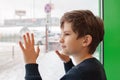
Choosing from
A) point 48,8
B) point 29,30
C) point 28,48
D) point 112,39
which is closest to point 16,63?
point 29,30

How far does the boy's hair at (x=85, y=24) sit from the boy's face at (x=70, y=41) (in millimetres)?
18

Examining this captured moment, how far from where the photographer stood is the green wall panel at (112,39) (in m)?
2.12

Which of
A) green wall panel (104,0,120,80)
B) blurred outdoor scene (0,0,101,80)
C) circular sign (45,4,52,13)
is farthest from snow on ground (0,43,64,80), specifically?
green wall panel (104,0,120,80)

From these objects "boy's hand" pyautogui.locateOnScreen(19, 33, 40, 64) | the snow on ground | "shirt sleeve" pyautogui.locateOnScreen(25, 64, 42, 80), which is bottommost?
the snow on ground

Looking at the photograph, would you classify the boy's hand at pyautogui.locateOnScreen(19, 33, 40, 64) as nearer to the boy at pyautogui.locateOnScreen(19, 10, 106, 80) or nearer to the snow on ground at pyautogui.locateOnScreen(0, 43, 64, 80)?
the boy at pyautogui.locateOnScreen(19, 10, 106, 80)

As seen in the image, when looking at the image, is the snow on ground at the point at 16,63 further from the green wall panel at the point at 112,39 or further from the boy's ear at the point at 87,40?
the boy's ear at the point at 87,40

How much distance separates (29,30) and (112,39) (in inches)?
32.1

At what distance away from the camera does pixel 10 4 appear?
5.32 ft

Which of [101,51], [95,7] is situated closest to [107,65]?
[101,51]

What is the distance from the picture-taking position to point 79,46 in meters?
1.05

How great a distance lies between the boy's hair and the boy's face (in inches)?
0.7

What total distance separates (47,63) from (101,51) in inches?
23.2

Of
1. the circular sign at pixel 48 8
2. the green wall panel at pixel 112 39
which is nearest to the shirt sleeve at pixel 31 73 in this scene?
the circular sign at pixel 48 8

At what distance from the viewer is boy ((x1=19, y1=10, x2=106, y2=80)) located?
3.24ft
